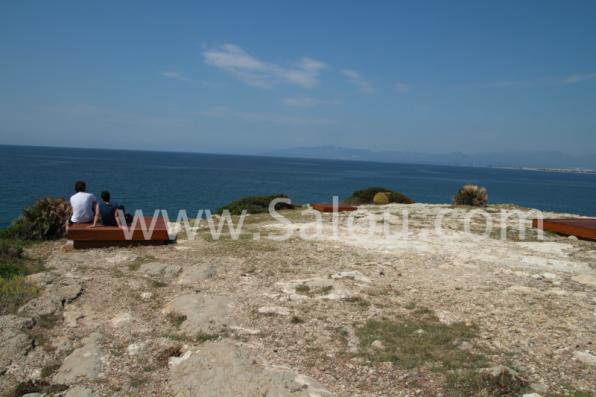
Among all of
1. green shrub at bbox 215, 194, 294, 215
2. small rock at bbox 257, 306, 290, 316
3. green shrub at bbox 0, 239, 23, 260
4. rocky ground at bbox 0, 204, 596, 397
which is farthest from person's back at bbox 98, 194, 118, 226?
green shrub at bbox 215, 194, 294, 215

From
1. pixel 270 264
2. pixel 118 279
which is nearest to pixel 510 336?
pixel 270 264

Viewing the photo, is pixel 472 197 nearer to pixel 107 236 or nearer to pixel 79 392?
pixel 107 236

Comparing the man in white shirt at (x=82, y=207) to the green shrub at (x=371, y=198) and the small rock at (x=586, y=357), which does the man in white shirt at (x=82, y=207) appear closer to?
the small rock at (x=586, y=357)

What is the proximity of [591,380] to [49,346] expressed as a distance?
5.51 metres

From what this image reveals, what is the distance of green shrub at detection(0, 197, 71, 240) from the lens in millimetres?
10359

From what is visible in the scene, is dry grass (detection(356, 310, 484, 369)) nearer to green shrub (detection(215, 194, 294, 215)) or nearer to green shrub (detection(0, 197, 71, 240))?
green shrub (detection(0, 197, 71, 240))

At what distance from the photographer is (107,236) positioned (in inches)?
378

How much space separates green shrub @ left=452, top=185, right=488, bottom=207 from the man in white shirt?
1537 cm

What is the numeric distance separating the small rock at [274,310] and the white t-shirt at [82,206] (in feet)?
18.4

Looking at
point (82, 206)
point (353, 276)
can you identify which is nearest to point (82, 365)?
point (353, 276)

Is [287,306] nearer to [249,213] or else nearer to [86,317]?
[86,317]

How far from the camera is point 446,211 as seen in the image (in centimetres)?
1722

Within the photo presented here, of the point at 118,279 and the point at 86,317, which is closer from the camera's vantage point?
the point at 86,317

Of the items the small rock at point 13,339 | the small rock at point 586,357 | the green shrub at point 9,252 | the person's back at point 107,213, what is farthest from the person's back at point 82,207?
the small rock at point 586,357
